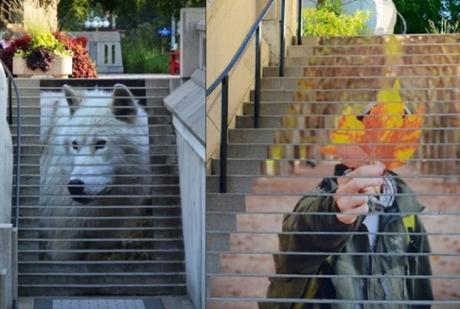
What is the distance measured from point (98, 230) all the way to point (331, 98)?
10.3 ft

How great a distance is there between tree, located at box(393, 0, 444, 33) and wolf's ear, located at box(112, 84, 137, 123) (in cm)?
885

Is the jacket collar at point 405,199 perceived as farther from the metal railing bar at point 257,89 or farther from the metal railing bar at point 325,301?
the metal railing bar at point 257,89

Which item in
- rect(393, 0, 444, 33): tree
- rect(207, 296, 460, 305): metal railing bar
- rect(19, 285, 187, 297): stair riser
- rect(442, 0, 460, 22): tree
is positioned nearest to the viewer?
rect(207, 296, 460, 305): metal railing bar

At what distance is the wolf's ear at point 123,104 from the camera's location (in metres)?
18.0

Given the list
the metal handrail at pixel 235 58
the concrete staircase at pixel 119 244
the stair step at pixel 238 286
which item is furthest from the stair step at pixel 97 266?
the metal handrail at pixel 235 58

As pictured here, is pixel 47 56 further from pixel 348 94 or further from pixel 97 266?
pixel 348 94

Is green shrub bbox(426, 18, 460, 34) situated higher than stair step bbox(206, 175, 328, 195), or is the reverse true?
green shrub bbox(426, 18, 460, 34)

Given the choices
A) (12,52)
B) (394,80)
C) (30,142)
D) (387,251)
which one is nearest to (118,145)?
(30,142)

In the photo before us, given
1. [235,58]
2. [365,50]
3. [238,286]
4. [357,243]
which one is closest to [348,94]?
[365,50]

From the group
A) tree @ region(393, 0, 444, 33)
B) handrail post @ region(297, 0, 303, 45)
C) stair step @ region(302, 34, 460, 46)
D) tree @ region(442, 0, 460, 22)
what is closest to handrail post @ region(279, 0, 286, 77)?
handrail post @ region(297, 0, 303, 45)

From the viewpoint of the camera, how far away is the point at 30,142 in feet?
58.2

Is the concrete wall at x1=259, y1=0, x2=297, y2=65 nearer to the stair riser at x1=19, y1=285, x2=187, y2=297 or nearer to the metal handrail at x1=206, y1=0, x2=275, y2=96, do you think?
the metal handrail at x1=206, y1=0, x2=275, y2=96

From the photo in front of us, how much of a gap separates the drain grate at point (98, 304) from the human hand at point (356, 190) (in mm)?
2453

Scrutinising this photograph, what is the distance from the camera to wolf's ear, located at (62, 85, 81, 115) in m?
18.1
